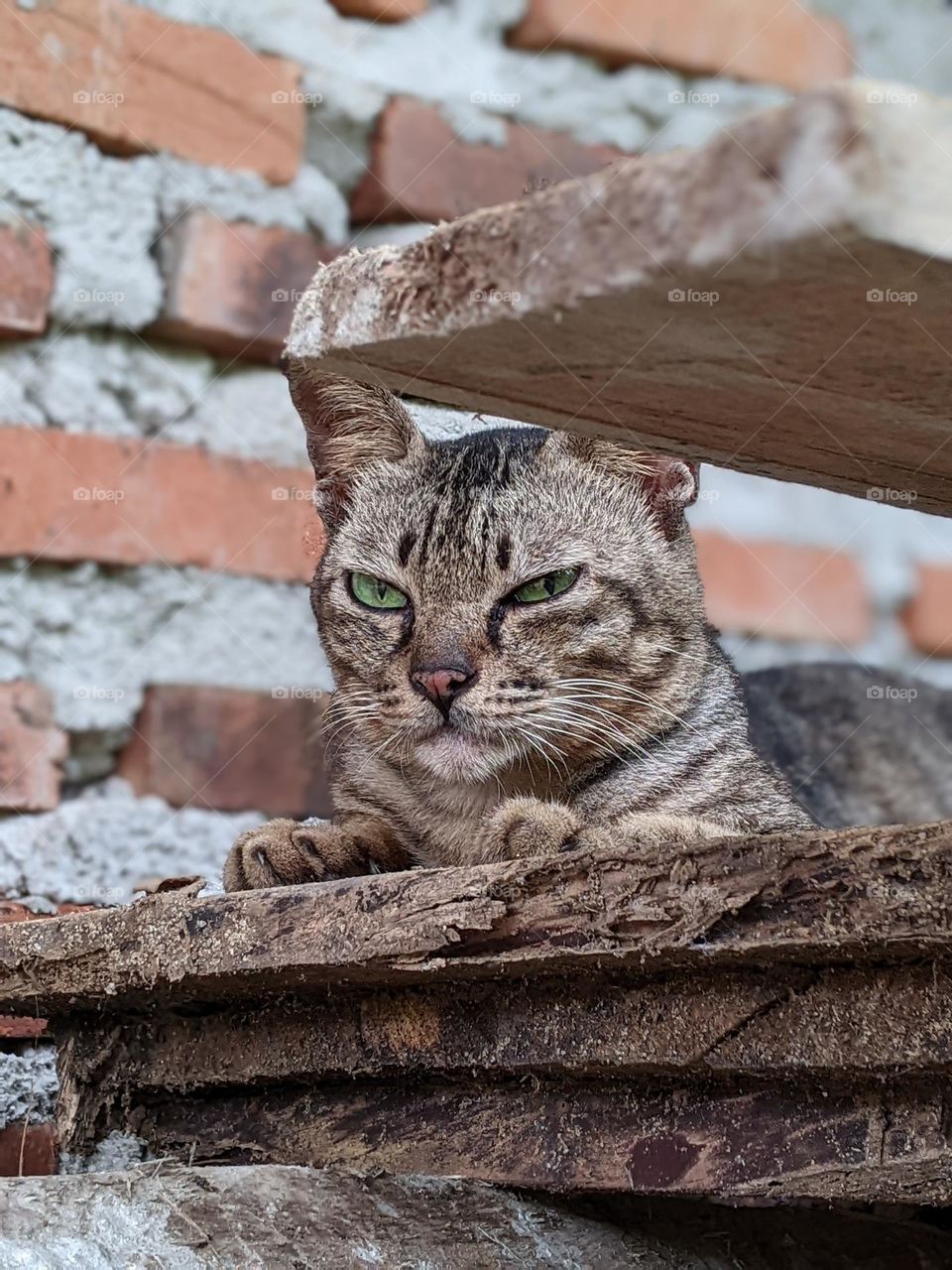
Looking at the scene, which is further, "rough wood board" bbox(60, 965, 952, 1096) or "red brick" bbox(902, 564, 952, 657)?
"red brick" bbox(902, 564, 952, 657)

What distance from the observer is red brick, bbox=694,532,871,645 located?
3.25 metres

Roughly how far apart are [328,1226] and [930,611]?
2.82 metres

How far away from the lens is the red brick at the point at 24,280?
226cm

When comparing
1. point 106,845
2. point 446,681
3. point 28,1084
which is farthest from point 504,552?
point 106,845

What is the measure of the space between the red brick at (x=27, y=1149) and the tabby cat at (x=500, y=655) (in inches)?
13.5

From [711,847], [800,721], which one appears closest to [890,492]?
[711,847]

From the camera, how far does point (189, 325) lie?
242 cm

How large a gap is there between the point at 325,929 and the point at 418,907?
0.31ft

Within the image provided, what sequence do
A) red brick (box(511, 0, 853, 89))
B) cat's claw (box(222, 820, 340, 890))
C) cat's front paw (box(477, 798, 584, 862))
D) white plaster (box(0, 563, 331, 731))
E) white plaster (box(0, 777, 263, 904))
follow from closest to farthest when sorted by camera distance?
cat's front paw (box(477, 798, 584, 862)), cat's claw (box(222, 820, 340, 890)), white plaster (box(0, 777, 263, 904)), white plaster (box(0, 563, 331, 731)), red brick (box(511, 0, 853, 89))

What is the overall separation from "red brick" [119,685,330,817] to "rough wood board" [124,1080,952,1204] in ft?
3.07

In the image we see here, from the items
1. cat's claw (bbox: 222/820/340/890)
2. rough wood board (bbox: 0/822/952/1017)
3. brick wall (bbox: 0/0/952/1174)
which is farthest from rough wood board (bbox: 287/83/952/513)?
brick wall (bbox: 0/0/952/1174)

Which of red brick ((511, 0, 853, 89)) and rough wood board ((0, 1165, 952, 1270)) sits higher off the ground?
red brick ((511, 0, 853, 89))

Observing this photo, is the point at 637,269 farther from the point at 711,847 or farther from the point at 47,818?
the point at 47,818

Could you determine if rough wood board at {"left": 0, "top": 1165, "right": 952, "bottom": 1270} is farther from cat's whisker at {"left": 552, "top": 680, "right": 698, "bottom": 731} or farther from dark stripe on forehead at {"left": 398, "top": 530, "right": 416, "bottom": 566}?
dark stripe on forehead at {"left": 398, "top": 530, "right": 416, "bottom": 566}
